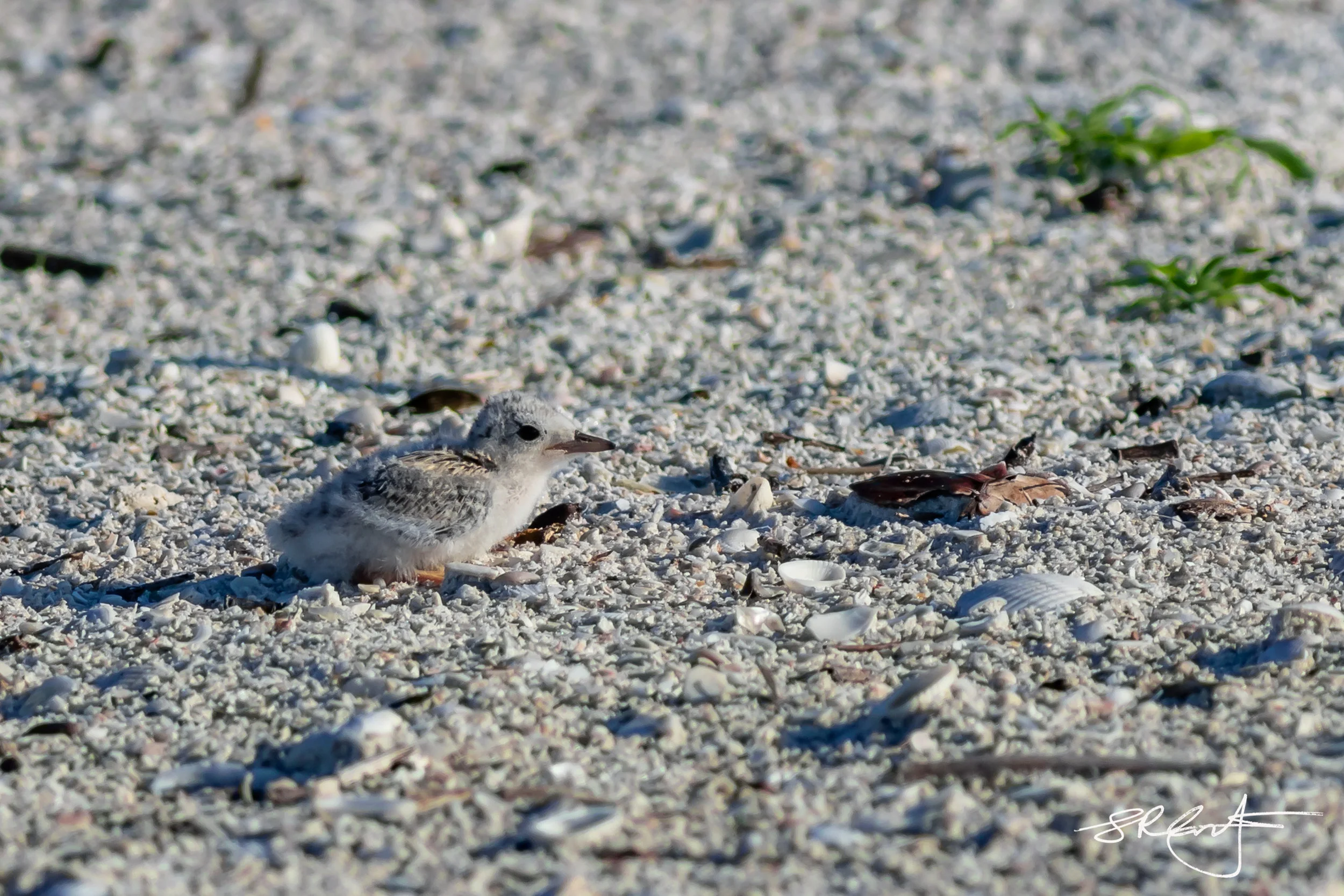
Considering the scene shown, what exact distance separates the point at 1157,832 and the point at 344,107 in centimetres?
717

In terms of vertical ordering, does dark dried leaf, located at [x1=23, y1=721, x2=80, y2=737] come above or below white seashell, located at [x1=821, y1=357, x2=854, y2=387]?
above

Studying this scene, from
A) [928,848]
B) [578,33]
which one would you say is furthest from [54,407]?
[578,33]

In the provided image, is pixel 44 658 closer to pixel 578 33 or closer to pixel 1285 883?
pixel 1285 883

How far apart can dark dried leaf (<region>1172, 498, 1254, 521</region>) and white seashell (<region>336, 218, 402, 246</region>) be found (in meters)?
4.06

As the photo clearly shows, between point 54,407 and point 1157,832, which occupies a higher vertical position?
point 1157,832

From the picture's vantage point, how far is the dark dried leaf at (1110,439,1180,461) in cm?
434

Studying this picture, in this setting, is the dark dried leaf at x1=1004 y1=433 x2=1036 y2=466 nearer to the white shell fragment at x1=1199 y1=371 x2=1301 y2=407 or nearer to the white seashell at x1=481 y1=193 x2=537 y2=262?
the white shell fragment at x1=1199 y1=371 x2=1301 y2=407

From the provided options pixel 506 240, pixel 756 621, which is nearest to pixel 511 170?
pixel 506 240

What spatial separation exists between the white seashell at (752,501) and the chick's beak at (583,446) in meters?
0.34

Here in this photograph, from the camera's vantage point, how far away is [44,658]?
343 cm

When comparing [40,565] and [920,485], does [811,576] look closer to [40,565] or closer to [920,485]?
[920,485]

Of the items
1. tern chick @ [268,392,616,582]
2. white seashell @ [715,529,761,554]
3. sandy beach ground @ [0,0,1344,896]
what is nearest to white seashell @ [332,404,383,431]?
sandy beach ground @ [0,0,1344,896]

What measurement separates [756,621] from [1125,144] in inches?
161

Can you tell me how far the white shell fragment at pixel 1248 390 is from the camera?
475 cm
